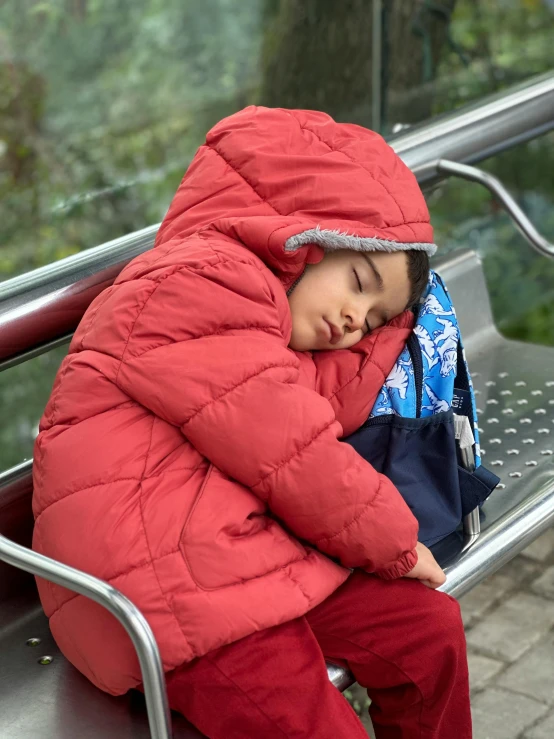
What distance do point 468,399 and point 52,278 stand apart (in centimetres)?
79

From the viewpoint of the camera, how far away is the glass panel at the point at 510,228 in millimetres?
4176

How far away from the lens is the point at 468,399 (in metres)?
1.98

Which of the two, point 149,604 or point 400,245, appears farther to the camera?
point 400,245

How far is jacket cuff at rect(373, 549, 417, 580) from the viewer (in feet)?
→ 5.33

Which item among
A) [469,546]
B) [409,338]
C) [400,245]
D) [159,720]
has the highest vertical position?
[400,245]

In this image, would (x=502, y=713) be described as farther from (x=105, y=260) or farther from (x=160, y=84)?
(x=160, y=84)

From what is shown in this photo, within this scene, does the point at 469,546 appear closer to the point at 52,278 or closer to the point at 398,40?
the point at 52,278

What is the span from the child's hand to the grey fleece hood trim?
0.50 meters

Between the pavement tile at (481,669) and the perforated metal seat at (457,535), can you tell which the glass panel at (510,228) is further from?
the pavement tile at (481,669)

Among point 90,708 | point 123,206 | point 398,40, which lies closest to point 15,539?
point 90,708

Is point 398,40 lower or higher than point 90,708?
higher

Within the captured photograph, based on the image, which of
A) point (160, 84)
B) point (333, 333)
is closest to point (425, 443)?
point (333, 333)

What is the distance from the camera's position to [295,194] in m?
1.73

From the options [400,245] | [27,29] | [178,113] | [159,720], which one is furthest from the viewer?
[178,113]
